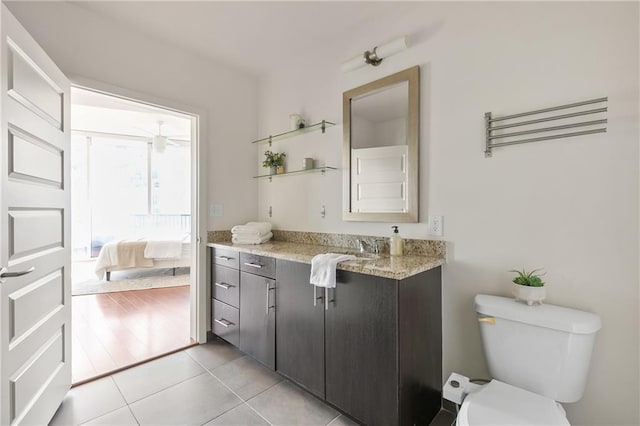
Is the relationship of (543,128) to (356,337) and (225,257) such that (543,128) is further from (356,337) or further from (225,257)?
(225,257)

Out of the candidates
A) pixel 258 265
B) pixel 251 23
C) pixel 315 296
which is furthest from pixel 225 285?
pixel 251 23

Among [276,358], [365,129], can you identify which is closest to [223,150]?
[365,129]

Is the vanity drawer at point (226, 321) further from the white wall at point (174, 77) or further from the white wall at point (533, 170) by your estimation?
the white wall at point (533, 170)

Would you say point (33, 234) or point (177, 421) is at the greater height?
point (33, 234)

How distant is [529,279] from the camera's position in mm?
1394

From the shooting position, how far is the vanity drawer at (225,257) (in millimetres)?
2357

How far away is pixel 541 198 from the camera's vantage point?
145 centimetres

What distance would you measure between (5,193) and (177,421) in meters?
1.39

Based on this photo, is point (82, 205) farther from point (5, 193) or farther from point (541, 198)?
point (541, 198)

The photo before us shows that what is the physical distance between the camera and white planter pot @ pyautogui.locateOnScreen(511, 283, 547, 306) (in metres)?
1.35

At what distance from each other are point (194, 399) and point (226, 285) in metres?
0.83

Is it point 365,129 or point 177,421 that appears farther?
point 365,129

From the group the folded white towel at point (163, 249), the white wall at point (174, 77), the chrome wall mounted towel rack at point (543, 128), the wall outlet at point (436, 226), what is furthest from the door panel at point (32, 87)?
the folded white towel at point (163, 249)

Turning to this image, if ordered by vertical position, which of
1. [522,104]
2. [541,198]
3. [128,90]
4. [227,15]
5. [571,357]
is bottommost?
[571,357]
